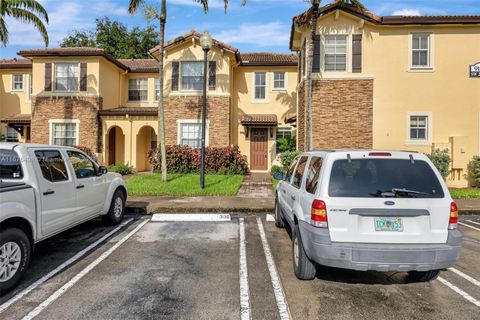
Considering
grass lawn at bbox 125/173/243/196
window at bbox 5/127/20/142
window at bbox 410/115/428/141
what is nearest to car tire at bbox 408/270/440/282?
grass lawn at bbox 125/173/243/196

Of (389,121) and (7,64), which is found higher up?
(7,64)

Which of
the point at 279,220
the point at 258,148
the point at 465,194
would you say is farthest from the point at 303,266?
the point at 258,148

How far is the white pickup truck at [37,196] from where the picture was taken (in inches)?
156

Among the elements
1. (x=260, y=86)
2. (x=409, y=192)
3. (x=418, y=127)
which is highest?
(x=260, y=86)

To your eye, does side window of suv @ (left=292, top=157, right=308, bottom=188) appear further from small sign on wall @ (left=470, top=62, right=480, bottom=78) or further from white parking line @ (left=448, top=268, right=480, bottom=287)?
small sign on wall @ (left=470, top=62, right=480, bottom=78)

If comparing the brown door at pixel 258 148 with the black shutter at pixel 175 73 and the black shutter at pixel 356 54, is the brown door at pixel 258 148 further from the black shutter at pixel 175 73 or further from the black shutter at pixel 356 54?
the black shutter at pixel 356 54

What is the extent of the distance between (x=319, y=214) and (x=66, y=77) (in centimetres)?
1853

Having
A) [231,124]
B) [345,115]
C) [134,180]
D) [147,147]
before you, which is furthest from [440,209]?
[147,147]

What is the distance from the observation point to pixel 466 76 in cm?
1348

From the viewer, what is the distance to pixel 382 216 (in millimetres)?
3766

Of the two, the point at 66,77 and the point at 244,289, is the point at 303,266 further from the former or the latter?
the point at 66,77

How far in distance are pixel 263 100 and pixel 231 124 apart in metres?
2.42

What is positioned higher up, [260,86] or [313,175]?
[260,86]

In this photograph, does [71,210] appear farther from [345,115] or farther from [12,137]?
[12,137]
